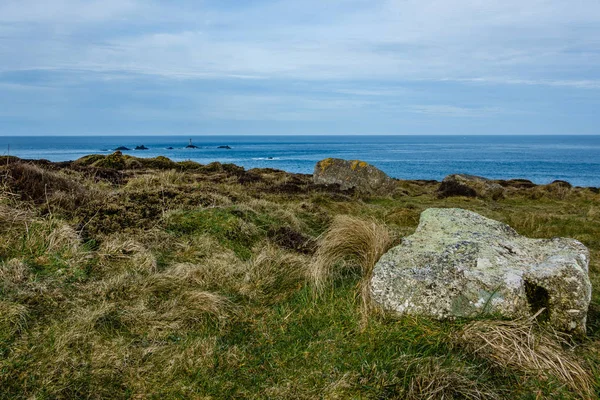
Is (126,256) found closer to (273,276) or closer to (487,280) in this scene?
(273,276)

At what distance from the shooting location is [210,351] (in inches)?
180

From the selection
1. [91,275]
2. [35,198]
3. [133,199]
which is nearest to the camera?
[91,275]

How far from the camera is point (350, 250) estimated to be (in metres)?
6.81

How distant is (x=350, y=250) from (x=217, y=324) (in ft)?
8.15

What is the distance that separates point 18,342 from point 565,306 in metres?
5.93

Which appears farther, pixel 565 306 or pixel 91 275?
pixel 91 275

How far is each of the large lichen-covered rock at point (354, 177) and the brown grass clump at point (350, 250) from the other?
14.6 metres

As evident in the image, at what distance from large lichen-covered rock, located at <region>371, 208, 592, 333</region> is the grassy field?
8.9 inches

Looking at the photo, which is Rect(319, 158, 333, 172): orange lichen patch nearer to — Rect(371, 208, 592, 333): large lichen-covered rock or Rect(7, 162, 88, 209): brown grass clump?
Rect(7, 162, 88, 209): brown grass clump

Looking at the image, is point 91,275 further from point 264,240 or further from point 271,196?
point 271,196

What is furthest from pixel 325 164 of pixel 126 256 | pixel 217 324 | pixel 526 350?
pixel 526 350

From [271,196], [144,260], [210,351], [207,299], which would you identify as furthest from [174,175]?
[210,351]

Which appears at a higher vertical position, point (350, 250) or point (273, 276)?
point (350, 250)

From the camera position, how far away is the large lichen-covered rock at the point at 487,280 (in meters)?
4.91
